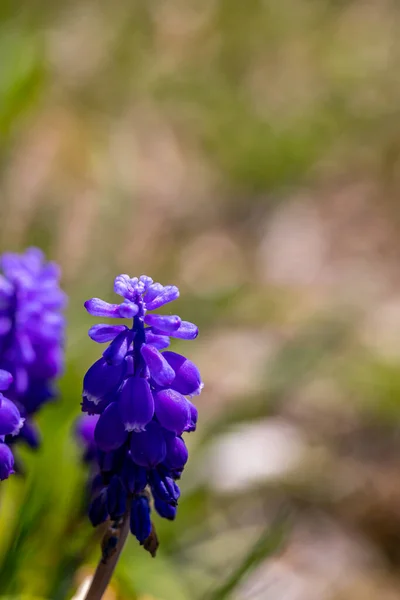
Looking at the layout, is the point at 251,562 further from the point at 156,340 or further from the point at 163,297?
the point at 163,297

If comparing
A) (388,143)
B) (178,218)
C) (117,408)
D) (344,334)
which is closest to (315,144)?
(388,143)

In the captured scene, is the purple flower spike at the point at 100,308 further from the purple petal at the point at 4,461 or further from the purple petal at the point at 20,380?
the purple petal at the point at 20,380

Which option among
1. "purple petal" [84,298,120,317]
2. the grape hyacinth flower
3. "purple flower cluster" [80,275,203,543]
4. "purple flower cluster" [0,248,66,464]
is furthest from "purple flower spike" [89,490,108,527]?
"purple flower cluster" [0,248,66,464]

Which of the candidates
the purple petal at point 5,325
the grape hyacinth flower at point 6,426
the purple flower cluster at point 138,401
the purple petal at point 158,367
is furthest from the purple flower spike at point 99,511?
the purple petal at point 5,325

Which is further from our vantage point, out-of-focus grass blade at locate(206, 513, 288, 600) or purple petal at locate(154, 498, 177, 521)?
out-of-focus grass blade at locate(206, 513, 288, 600)

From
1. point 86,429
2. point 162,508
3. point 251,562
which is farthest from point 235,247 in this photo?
point 162,508

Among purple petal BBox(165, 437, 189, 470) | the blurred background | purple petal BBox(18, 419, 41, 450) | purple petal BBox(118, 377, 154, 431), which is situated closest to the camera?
purple petal BBox(118, 377, 154, 431)

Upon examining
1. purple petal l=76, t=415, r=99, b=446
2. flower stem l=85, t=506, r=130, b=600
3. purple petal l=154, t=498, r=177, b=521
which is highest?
purple petal l=76, t=415, r=99, b=446

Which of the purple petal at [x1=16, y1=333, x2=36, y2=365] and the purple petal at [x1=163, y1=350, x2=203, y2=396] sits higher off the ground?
the purple petal at [x1=16, y1=333, x2=36, y2=365]

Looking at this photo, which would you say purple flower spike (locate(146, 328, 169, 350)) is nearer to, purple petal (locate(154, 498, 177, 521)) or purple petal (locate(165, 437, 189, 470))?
purple petal (locate(165, 437, 189, 470))
